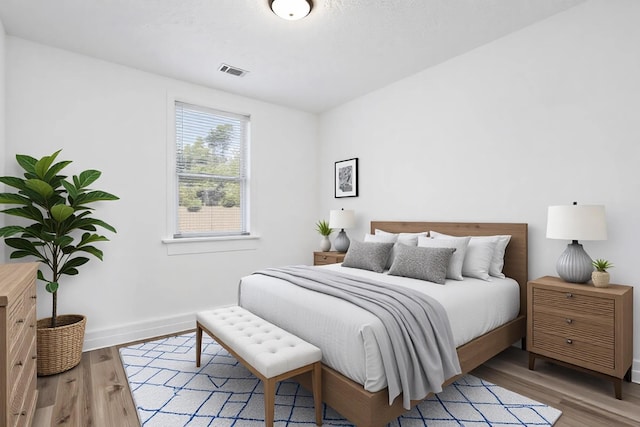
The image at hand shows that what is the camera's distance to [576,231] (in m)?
2.31

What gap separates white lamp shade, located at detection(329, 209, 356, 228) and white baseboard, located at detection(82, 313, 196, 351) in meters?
1.96

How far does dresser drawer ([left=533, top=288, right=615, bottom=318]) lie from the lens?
2.19 meters

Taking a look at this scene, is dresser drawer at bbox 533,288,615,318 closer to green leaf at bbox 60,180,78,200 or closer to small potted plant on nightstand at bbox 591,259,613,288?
small potted plant on nightstand at bbox 591,259,613,288

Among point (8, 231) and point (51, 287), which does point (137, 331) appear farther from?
point (8, 231)

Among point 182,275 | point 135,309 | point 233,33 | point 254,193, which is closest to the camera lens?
point 233,33

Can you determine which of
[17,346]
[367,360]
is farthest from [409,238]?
[17,346]

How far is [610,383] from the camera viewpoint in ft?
7.70

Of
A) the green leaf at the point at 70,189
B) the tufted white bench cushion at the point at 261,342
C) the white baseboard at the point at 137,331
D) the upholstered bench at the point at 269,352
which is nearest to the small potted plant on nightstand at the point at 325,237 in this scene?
the white baseboard at the point at 137,331

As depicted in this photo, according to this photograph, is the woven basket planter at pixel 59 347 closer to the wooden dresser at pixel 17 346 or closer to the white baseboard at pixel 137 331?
→ the white baseboard at pixel 137 331

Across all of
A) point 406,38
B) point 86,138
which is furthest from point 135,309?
point 406,38

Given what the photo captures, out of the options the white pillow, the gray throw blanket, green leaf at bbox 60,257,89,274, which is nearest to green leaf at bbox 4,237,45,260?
green leaf at bbox 60,257,89,274

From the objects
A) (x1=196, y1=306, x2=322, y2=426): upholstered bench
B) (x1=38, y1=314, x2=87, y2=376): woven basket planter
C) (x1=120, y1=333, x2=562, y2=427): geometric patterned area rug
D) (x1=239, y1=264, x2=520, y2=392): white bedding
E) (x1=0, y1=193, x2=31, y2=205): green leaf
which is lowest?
(x1=120, y1=333, x2=562, y2=427): geometric patterned area rug

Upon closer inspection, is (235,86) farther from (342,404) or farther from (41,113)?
(342,404)

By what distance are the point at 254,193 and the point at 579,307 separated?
135 inches
